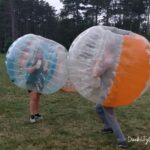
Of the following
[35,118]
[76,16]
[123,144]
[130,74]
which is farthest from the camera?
[76,16]

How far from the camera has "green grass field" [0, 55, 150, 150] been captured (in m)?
5.87

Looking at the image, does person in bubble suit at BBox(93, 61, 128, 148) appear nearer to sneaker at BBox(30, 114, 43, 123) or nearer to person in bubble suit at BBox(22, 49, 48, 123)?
person in bubble suit at BBox(22, 49, 48, 123)

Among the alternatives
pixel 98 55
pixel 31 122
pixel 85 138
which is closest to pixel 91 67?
pixel 98 55

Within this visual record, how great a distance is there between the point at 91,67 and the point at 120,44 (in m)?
0.48

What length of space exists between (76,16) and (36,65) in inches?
2030

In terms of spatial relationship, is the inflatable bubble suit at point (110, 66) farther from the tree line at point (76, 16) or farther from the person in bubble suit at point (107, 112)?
the tree line at point (76, 16)

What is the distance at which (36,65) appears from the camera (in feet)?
22.6

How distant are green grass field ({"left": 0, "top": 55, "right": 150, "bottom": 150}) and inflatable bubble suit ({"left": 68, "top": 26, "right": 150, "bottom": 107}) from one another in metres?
0.76

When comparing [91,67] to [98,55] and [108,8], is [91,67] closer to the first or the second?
[98,55]

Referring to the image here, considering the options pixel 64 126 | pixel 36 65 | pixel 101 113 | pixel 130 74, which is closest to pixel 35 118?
pixel 64 126

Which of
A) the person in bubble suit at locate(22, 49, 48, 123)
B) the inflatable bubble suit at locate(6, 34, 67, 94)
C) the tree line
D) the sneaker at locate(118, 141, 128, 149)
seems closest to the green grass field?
the sneaker at locate(118, 141, 128, 149)

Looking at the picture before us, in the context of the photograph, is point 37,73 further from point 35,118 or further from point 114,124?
point 114,124

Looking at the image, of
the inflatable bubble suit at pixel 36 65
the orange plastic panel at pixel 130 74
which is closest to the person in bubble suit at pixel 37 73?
the inflatable bubble suit at pixel 36 65

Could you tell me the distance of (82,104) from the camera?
9234 mm
